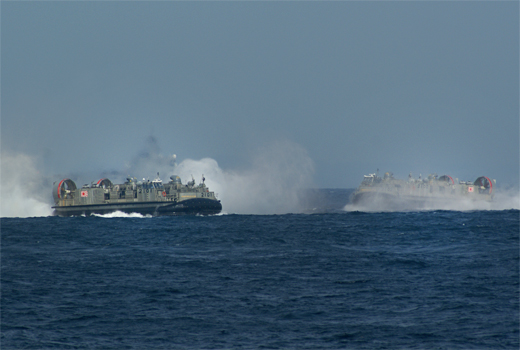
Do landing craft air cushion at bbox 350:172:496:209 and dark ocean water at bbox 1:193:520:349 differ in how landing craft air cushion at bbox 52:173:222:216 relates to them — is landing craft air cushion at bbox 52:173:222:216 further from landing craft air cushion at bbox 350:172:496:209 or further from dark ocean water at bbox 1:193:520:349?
landing craft air cushion at bbox 350:172:496:209

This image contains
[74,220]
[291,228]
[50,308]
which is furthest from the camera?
[74,220]

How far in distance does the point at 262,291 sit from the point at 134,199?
58.9 meters

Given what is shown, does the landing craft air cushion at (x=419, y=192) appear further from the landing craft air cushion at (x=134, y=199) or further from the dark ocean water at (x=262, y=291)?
the dark ocean water at (x=262, y=291)

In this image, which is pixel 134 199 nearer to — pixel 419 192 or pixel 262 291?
pixel 262 291

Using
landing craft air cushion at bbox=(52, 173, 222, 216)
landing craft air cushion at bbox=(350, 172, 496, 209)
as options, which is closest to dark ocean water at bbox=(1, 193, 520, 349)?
landing craft air cushion at bbox=(52, 173, 222, 216)

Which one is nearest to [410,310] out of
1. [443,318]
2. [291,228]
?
[443,318]

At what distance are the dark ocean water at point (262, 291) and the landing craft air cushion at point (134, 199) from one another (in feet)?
85.2

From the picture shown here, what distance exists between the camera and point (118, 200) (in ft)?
285

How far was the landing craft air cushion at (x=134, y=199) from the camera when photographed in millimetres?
86125

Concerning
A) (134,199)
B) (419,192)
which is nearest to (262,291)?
(134,199)

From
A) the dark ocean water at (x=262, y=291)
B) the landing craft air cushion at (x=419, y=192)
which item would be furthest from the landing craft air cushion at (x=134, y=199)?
the landing craft air cushion at (x=419, y=192)

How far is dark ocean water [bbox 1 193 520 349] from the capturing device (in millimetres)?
24047

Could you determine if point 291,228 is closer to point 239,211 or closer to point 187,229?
point 187,229

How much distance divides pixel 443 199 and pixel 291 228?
58192mm
